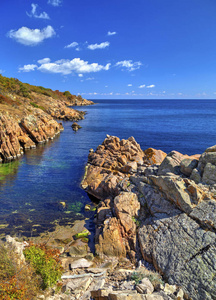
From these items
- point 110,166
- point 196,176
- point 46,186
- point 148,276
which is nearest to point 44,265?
point 148,276

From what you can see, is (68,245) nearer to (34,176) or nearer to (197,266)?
(197,266)

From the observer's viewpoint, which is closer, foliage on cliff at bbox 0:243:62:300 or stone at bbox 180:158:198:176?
foliage on cliff at bbox 0:243:62:300

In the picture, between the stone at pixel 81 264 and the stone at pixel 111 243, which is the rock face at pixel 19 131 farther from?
the stone at pixel 81 264

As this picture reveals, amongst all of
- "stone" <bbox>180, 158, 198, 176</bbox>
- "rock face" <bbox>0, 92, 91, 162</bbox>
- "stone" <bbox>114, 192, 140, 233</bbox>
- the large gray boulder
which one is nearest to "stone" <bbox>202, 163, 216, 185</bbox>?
"stone" <bbox>180, 158, 198, 176</bbox>

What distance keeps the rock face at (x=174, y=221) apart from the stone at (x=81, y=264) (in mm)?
1626

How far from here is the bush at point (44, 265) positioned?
497 inches

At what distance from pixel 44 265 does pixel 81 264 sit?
14.7 feet

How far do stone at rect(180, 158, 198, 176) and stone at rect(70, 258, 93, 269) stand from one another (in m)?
12.2

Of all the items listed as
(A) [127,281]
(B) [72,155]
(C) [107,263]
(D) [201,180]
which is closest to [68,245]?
(C) [107,263]

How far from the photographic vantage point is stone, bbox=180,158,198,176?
20689mm

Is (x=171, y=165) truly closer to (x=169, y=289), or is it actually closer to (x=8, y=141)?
(x=169, y=289)

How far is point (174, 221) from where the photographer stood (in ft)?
53.8

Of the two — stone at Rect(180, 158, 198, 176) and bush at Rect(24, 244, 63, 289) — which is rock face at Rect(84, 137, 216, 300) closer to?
stone at Rect(180, 158, 198, 176)

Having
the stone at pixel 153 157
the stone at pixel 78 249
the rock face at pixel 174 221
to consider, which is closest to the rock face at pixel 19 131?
the stone at pixel 153 157
